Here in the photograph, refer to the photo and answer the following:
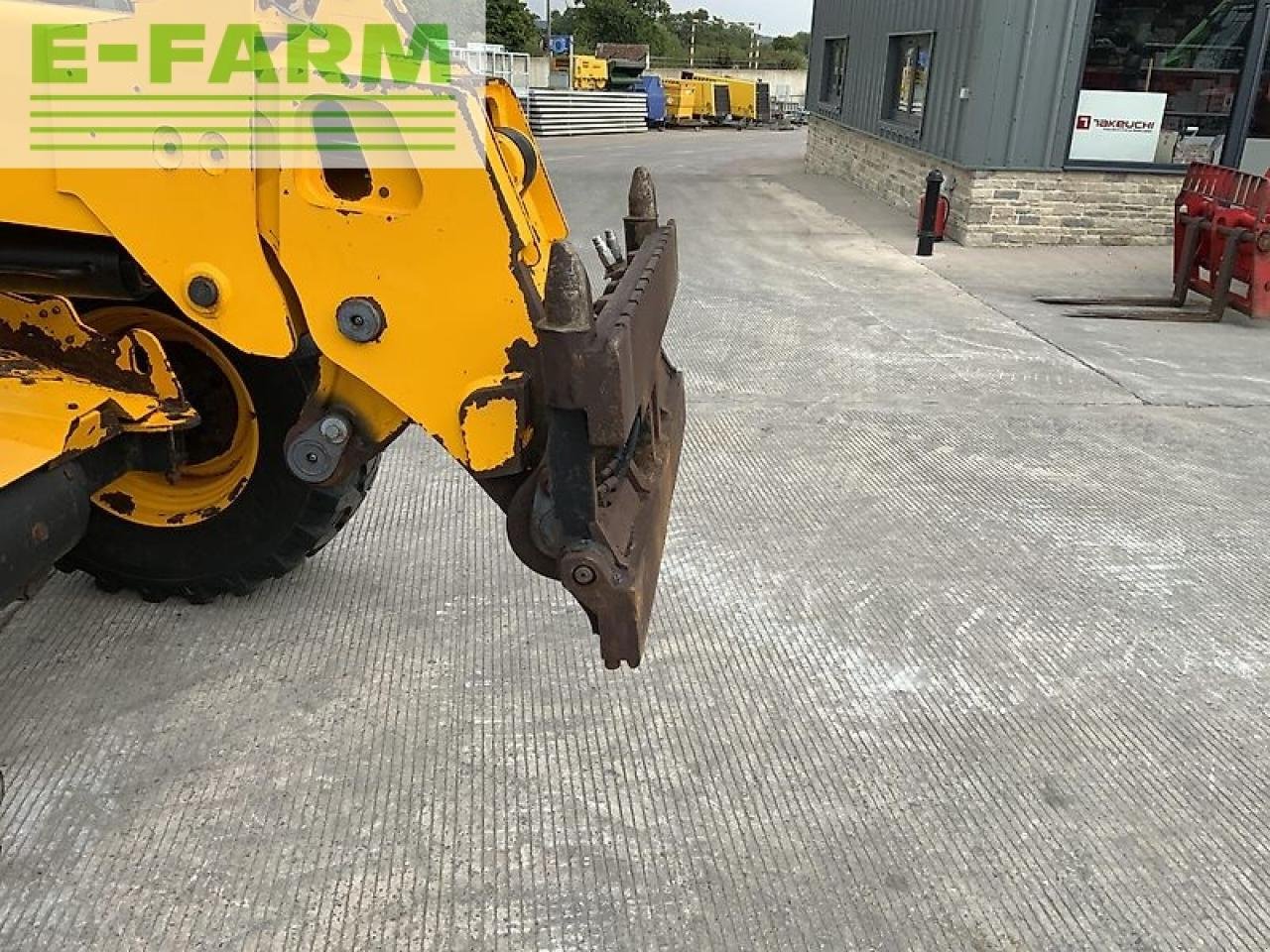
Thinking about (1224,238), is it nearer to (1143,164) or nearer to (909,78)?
(1143,164)

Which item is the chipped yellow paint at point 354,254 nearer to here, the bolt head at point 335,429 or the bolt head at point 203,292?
the bolt head at point 203,292

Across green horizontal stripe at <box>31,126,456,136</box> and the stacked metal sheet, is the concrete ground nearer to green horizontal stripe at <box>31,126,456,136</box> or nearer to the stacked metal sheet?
green horizontal stripe at <box>31,126,456,136</box>

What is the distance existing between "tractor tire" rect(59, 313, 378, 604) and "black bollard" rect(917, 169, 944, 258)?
824cm

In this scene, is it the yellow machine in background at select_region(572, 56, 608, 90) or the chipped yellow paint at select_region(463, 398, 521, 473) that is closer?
the chipped yellow paint at select_region(463, 398, 521, 473)

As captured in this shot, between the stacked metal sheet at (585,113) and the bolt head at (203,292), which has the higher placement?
the bolt head at (203,292)

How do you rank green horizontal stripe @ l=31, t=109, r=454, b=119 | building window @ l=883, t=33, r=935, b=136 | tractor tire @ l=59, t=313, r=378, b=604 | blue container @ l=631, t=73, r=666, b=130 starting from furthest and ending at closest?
blue container @ l=631, t=73, r=666, b=130 → building window @ l=883, t=33, r=935, b=136 → tractor tire @ l=59, t=313, r=378, b=604 → green horizontal stripe @ l=31, t=109, r=454, b=119

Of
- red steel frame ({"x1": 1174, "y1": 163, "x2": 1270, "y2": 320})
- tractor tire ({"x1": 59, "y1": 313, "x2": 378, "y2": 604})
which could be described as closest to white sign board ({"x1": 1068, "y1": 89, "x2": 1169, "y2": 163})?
red steel frame ({"x1": 1174, "y1": 163, "x2": 1270, "y2": 320})

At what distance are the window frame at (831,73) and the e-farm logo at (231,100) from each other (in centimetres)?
1545

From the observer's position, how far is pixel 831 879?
2480mm

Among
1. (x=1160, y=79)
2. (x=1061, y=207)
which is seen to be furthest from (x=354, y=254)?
(x=1160, y=79)

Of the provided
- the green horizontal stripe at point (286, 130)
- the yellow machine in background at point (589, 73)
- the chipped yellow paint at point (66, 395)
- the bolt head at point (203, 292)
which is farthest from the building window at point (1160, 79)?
the yellow machine in background at point (589, 73)

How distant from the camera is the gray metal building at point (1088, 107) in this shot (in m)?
10.5

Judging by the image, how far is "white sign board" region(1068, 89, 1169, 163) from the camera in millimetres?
10781

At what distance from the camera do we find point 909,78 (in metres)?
13.5
